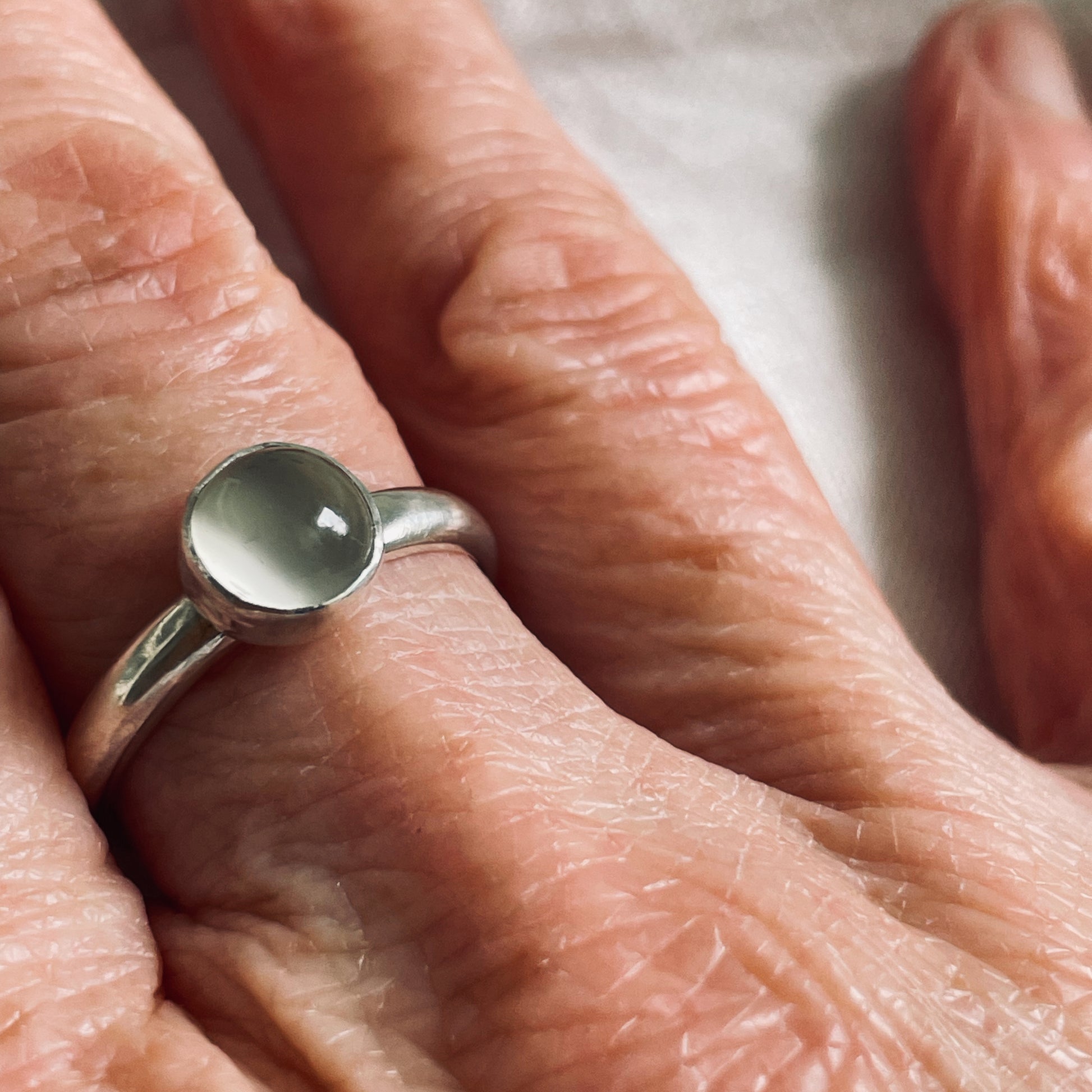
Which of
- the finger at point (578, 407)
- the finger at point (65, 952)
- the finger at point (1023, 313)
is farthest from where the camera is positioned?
the finger at point (1023, 313)

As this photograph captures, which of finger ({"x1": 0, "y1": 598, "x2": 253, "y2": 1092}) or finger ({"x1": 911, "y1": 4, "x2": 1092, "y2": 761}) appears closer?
finger ({"x1": 0, "y1": 598, "x2": 253, "y2": 1092})

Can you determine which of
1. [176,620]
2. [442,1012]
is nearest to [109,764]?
[176,620]

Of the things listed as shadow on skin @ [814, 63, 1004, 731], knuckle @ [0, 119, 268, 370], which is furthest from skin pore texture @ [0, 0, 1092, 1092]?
shadow on skin @ [814, 63, 1004, 731]

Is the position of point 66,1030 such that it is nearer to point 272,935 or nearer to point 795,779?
point 272,935

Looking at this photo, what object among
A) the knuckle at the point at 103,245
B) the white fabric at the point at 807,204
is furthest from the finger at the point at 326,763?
the white fabric at the point at 807,204

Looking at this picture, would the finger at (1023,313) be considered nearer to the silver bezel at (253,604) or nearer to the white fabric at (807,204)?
the white fabric at (807,204)

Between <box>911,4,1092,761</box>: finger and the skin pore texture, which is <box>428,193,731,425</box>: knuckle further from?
<box>911,4,1092,761</box>: finger
